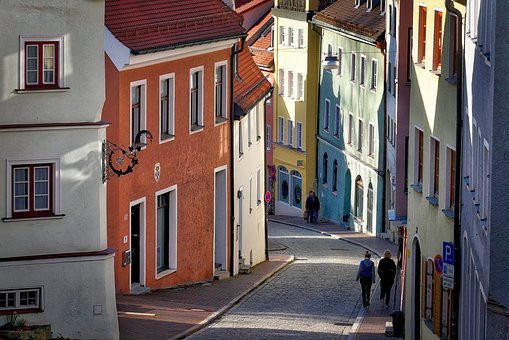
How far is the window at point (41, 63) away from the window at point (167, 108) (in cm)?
968

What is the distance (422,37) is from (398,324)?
→ 20.8 feet

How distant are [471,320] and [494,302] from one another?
15.1ft

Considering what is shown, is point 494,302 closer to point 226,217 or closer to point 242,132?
point 226,217

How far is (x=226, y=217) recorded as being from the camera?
44.0 meters

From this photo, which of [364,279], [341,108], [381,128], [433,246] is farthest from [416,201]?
[341,108]

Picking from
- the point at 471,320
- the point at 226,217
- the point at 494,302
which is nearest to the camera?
the point at 494,302

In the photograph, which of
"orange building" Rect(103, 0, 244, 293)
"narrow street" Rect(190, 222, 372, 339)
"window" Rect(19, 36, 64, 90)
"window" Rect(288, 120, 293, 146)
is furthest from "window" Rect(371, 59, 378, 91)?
"window" Rect(19, 36, 64, 90)

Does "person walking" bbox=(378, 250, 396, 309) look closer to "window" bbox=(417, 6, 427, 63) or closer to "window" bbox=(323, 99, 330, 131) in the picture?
"window" bbox=(417, 6, 427, 63)

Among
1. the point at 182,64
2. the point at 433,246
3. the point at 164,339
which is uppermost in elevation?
the point at 182,64

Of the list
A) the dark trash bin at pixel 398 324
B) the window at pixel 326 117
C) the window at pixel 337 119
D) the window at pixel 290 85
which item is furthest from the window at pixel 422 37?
the window at pixel 290 85

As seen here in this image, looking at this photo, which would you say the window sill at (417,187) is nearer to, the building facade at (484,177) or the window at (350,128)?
the building facade at (484,177)

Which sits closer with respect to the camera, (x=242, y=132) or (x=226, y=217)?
(x=226, y=217)

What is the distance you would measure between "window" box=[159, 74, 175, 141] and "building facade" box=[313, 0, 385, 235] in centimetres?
2705

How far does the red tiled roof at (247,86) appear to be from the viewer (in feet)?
149
